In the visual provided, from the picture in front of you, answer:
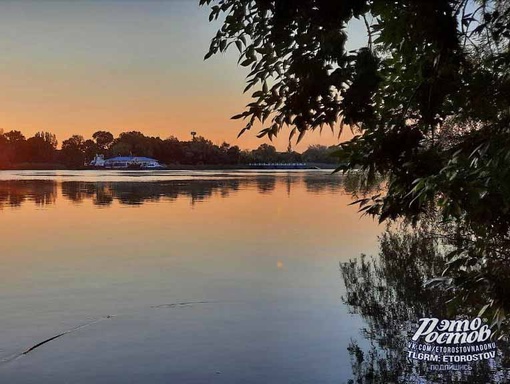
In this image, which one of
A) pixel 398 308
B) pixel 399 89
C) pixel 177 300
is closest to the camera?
pixel 399 89

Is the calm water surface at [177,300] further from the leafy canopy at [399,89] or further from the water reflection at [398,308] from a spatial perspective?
the leafy canopy at [399,89]

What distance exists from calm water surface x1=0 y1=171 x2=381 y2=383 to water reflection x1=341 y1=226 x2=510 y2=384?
19.1 inches

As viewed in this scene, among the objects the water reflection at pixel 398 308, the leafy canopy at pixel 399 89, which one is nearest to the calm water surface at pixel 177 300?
the water reflection at pixel 398 308

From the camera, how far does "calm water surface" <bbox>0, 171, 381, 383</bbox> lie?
11984 mm

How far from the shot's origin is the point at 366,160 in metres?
4.66

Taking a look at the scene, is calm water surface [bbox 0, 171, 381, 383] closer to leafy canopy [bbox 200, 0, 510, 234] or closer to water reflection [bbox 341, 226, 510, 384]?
water reflection [bbox 341, 226, 510, 384]

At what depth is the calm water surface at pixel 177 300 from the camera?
39.3ft

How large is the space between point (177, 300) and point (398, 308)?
5.94 meters

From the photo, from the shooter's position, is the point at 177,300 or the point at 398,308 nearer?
the point at 398,308

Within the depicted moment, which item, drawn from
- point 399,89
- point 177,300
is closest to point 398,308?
point 177,300

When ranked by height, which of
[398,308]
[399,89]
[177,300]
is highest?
[399,89]

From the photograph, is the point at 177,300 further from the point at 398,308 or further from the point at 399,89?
the point at 399,89

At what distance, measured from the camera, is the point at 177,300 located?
57.4 ft

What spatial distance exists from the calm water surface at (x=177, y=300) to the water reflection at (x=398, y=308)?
49 cm
